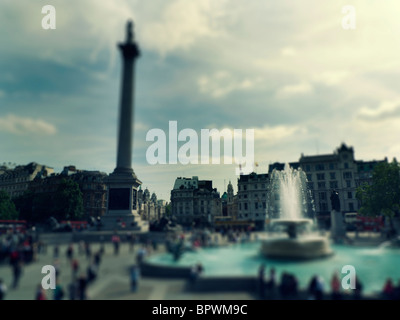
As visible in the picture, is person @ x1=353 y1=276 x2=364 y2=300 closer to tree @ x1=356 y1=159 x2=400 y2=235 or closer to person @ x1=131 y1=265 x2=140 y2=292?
person @ x1=131 y1=265 x2=140 y2=292

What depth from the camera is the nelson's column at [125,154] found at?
3017 centimetres

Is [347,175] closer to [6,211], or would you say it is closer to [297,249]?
[297,249]

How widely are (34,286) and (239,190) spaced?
2280 inches

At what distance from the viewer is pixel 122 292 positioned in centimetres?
1112

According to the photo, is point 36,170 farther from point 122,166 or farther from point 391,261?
point 391,261

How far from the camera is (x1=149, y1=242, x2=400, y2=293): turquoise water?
1198cm

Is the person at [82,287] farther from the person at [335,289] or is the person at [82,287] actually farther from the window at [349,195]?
the window at [349,195]

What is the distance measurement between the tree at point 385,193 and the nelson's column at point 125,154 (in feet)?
110

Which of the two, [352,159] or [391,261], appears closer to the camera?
[391,261]

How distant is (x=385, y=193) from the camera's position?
3944 cm

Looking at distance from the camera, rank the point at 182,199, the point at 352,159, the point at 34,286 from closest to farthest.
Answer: the point at 34,286 → the point at 352,159 → the point at 182,199

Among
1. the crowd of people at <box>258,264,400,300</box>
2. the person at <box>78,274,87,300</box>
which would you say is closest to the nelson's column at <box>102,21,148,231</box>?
the person at <box>78,274,87,300</box>

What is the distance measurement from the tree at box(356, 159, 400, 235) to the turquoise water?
27.3m

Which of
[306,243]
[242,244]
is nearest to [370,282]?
[306,243]
